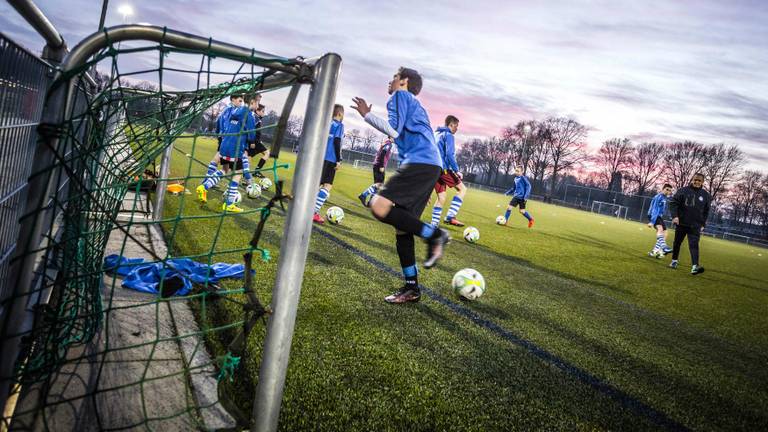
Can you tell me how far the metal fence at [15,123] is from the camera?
146 centimetres

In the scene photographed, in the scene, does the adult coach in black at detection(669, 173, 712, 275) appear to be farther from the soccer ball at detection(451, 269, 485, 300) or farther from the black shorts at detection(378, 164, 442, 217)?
the black shorts at detection(378, 164, 442, 217)

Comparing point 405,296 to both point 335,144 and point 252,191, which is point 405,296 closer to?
point 335,144

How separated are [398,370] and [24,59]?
2.18 metres

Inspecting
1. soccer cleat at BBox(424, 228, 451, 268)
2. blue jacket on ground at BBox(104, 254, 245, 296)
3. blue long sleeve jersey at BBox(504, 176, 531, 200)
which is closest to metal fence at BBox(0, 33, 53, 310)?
blue jacket on ground at BBox(104, 254, 245, 296)

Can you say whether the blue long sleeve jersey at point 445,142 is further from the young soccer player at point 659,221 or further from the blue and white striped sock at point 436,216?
the young soccer player at point 659,221

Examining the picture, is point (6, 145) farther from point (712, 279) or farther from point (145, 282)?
point (712, 279)

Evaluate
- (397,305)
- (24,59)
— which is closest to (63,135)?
(24,59)

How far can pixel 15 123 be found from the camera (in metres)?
1.69

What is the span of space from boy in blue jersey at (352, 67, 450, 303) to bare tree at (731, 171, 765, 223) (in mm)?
76871

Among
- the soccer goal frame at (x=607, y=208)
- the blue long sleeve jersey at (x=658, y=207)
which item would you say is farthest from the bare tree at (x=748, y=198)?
the blue long sleeve jersey at (x=658, y=207)

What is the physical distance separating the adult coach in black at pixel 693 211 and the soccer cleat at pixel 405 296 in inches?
316

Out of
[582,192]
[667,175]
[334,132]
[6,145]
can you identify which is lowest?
[6,145]

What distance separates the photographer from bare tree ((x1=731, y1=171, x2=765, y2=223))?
6250cm

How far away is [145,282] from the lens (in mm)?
3129
